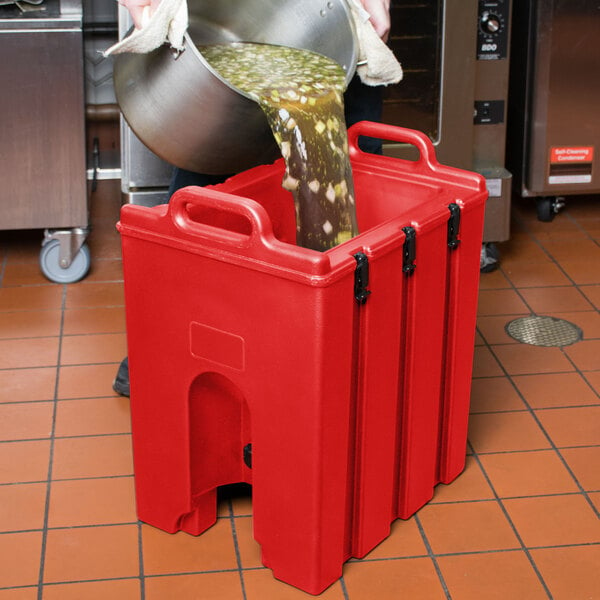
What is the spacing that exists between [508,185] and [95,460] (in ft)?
5.17

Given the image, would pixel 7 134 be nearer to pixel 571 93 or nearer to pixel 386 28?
pixel 386 28

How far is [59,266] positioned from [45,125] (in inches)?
17.3

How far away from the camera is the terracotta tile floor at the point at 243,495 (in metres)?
2.04

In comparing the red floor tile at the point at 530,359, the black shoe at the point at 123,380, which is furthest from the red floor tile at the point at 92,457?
the red floor tile at the point at 530,359

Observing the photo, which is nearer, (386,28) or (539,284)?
(386,28)

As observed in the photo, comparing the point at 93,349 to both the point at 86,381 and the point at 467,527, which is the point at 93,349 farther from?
the point at 467,527


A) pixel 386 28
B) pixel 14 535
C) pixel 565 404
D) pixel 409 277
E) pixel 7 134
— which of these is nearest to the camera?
pixel 409 277

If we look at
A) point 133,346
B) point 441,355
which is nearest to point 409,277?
point 441,355

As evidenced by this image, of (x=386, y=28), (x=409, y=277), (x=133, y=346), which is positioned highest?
(x=386, y=28)

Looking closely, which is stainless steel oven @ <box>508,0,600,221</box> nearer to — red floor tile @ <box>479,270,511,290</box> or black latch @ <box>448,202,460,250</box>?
red floor tile @ <box>479,270,511,290</box>

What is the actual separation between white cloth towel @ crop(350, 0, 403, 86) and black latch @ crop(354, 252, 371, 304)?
1.84 feet

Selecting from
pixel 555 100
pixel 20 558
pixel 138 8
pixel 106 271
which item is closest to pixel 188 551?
pixel 20 558

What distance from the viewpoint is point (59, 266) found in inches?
127

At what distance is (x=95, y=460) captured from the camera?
2.41 metres
